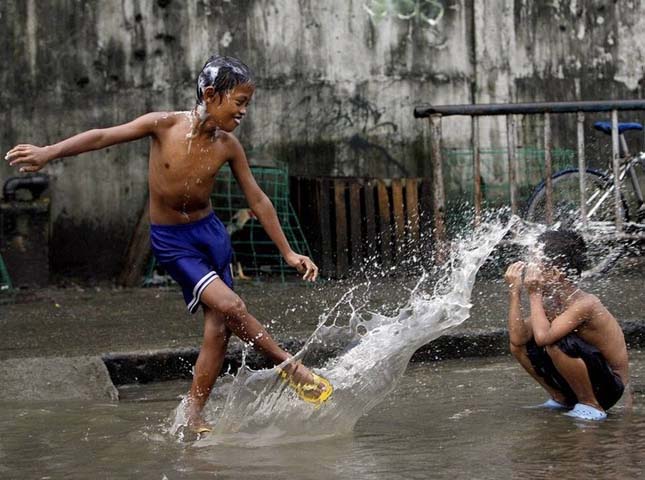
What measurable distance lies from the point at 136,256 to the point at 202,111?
15.4ft

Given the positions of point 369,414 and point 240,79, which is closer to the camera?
point 240,79

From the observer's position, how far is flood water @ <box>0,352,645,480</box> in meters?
4.39

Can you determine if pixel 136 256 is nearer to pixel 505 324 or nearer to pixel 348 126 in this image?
pixel 348 126

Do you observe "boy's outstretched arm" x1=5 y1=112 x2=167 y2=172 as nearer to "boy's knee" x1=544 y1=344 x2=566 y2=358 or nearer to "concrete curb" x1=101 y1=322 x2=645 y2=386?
"concrete curb" x1=101 y1=322 x2=645 y2=386

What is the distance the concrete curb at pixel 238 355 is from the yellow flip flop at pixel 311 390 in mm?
1390

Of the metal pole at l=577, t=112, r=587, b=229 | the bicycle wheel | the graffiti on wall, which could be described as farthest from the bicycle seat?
the graffiti on wall

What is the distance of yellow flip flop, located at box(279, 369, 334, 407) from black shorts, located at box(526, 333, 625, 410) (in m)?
0.88

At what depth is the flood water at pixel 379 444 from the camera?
4387mm

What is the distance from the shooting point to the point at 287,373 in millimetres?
5168

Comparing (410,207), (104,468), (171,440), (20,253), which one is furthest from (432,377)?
(20,253)

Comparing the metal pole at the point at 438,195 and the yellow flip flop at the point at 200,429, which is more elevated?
the metal pole at the point at 438,195

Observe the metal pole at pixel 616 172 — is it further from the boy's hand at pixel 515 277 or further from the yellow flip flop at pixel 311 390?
the yellow flip flop at pixel 311 390

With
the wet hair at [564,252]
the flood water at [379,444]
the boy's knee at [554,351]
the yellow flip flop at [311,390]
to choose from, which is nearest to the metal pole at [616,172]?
the flood water at [379,444]

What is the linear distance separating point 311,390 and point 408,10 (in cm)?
597
